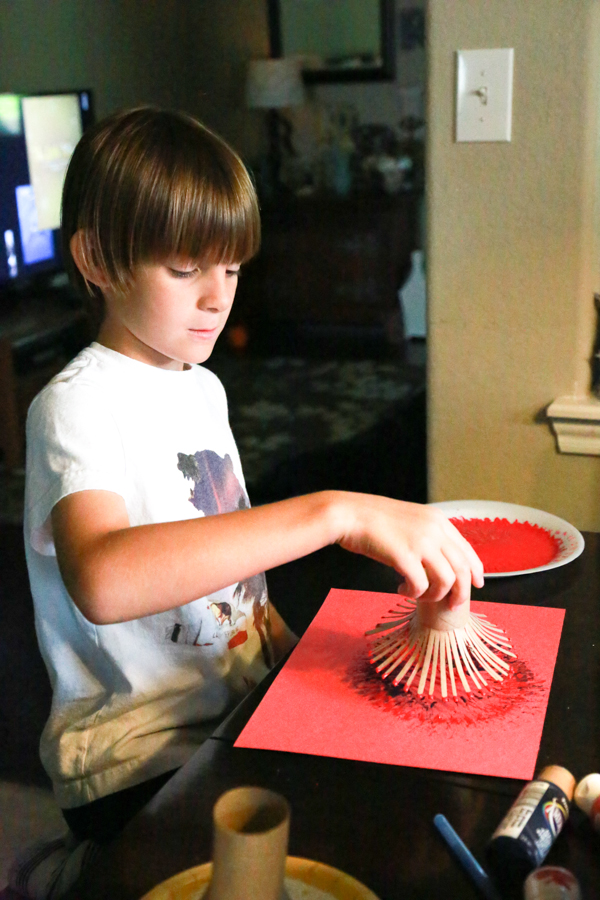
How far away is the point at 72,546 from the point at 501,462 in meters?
0.86

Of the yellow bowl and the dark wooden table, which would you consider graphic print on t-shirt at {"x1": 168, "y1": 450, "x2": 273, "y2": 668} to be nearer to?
the dark wooden table

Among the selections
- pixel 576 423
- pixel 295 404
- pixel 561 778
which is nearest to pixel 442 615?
pixel 561 778

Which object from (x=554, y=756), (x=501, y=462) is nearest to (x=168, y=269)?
(x=554, y=756)

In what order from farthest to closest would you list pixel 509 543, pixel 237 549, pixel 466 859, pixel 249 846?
pixel 509 543, pixel 237 549, pixel 466 859, pixel 249 846

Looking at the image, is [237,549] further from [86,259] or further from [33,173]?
[33,173]

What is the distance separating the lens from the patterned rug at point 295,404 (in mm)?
2119

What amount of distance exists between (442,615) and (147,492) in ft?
1.09

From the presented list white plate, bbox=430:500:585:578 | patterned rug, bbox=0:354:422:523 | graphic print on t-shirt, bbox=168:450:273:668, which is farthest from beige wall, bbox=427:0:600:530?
patterned rug, bbox=0:354:422:523

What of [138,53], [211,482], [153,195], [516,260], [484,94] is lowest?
[211,482]

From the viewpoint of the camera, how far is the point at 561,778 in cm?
58

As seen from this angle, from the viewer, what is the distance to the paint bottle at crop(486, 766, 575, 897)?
20.3 inches

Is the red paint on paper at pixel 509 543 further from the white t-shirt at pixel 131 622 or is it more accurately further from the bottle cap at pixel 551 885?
the bottle cap at pixel 551 885

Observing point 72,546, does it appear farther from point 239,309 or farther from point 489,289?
point 239,309

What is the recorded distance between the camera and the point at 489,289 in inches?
53.0
